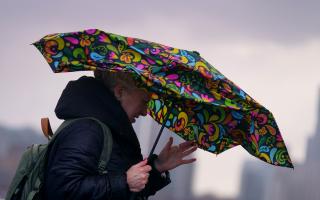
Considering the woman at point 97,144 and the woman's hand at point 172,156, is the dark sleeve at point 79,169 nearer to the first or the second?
the woman at point 97,144

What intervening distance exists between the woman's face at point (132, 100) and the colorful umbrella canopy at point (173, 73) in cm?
6

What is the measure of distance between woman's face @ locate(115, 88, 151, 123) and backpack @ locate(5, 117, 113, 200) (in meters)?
0.19

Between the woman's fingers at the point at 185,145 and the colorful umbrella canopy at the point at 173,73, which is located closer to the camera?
the colorful umbrella canopy at the point at 173,73

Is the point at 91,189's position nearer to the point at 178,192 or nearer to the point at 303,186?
the point at 178,192

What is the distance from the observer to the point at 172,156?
8.54ft

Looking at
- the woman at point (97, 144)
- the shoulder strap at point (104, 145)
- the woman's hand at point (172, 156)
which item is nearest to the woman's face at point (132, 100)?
the woman at point (97, 144)

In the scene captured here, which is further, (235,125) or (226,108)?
(235,125)

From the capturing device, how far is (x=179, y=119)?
2730 millimetres

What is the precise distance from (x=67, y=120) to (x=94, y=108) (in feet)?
0.34

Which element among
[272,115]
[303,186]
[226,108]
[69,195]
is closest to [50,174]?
[69,195]

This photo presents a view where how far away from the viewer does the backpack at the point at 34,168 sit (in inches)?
83.4

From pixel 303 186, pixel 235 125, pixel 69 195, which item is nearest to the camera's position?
pixel 69 195

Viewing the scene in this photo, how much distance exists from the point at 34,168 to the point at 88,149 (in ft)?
0.79

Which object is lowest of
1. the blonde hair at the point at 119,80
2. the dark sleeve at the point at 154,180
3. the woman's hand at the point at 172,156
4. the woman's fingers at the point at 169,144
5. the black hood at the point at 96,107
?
the dark sleeve at the point at 154,180
